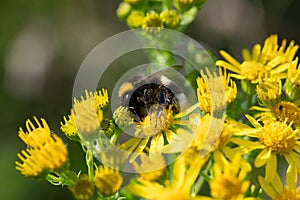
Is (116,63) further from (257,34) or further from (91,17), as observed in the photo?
(257,34)

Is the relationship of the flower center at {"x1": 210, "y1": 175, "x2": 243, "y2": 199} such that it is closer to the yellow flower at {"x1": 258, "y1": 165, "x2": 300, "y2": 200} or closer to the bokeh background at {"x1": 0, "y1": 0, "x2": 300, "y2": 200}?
the yellow flower at {"x1": 258, "y1": 165, "x2": 300, "y2": 200}

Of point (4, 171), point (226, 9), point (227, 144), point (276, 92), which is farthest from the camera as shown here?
point (226, 9)

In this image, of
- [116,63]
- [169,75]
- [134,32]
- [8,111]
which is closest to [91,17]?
[116,63]

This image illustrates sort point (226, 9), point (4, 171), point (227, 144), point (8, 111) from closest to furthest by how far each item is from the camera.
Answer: point (227, 144), point (4, 171), point (8, 111), point (226, 9)

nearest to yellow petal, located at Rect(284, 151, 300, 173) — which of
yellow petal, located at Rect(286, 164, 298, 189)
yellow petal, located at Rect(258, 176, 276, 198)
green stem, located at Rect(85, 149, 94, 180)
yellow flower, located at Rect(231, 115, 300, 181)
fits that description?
yellow flower, located at Rect(231, 115, 300, 181)

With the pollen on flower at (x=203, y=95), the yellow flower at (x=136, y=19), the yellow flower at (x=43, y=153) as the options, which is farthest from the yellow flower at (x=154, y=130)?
the yellow flower at (x=136, y=19)
